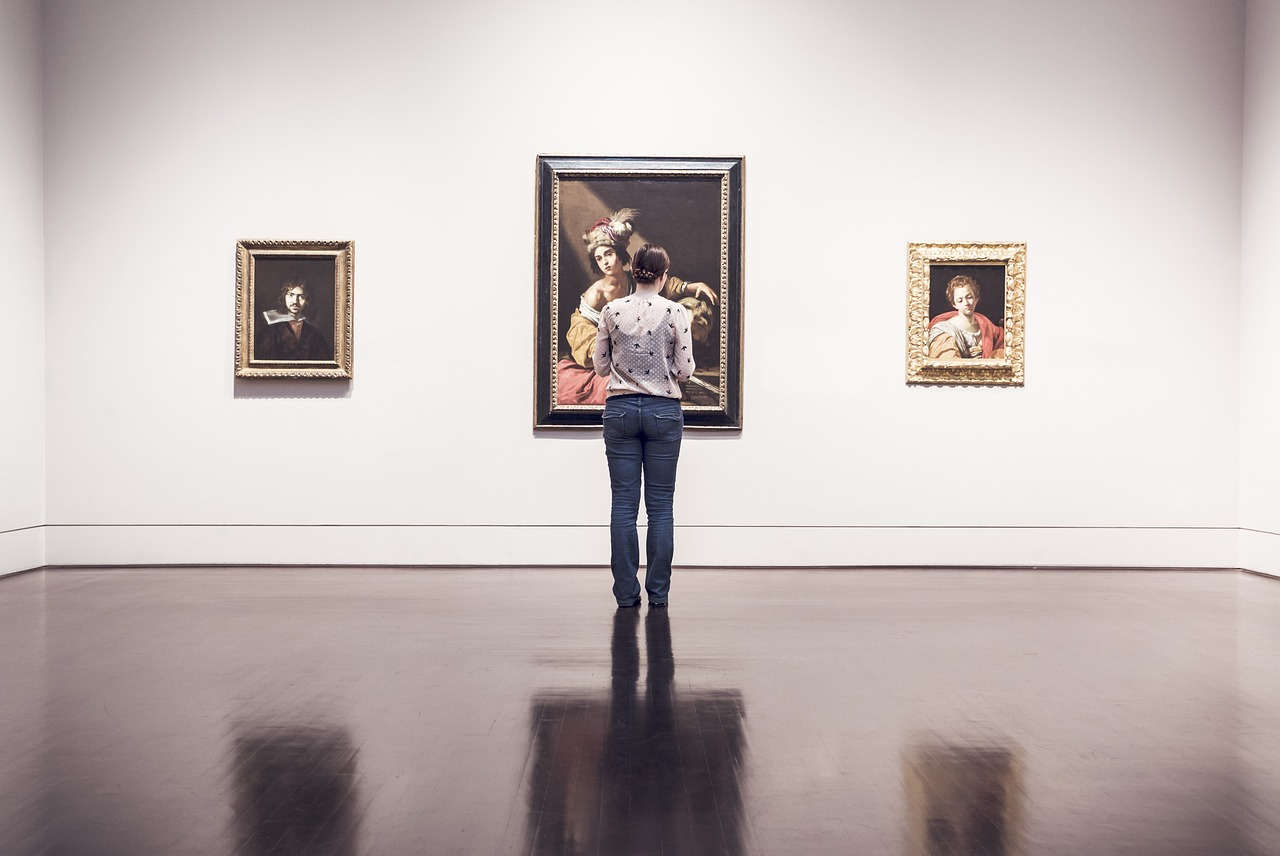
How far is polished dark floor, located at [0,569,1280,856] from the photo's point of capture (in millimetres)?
2785

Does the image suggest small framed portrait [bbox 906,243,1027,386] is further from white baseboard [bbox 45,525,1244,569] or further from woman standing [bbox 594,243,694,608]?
woman standing [bbox 594,243,694,608]

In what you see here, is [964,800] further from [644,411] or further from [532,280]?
[532,280]

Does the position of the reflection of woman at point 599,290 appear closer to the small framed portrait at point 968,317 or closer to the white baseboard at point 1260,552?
the small framed portrait at point 968,317

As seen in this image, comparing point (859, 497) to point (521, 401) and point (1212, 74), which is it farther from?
point (1212, 74)

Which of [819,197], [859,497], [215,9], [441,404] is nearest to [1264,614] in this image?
[859,497]

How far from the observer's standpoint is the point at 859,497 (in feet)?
28.5

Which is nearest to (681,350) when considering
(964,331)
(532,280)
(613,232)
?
(613,232)

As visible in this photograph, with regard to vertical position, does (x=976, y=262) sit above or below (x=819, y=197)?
below

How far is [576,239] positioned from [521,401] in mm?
1502

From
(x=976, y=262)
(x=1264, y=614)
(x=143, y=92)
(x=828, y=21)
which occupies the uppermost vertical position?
(x=828, y=21)

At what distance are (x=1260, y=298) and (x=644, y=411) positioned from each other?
587cm

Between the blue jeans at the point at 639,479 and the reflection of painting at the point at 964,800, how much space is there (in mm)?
3061

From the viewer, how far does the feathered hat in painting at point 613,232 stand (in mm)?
8617

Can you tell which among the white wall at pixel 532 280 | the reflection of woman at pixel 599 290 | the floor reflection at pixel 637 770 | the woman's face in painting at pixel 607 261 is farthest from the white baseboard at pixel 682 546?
the floor reflection at pixel 637 770
